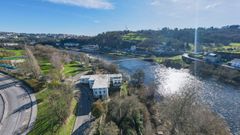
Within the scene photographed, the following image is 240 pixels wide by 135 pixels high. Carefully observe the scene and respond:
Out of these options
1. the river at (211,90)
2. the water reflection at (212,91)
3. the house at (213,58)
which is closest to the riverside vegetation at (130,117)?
the river at (211,90)

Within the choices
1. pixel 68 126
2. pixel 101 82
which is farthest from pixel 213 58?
pixel 68 126

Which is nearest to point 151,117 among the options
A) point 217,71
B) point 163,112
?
point 163,112

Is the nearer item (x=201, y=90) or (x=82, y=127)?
(x=82, y=127)

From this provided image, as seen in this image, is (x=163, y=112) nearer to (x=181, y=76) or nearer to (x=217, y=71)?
(x=181, y=76)

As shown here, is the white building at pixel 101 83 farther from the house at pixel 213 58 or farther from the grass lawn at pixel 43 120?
the house at pixel 213 58

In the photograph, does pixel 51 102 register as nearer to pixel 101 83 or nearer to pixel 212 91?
pixel 101 83
